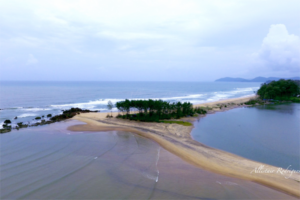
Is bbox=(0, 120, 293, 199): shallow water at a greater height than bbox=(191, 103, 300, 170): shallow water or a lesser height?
lesser

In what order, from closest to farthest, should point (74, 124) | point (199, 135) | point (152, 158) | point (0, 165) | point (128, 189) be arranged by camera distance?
point (128, 189)
point (0, 165)
point (152, 158)
point (199, 135)
point (74, 124)

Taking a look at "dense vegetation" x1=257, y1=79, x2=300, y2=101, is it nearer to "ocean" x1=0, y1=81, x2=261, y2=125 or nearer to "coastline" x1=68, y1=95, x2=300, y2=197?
"ocean" x1=0, y1=81, x2=261, y2=125

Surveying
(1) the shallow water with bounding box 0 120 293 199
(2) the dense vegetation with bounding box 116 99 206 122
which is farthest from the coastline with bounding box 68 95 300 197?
(2) the dense vegetation with bounding box 116 99 206 122

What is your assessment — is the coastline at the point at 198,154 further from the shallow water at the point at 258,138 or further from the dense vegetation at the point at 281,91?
the dense vegetation at the point at 281,91

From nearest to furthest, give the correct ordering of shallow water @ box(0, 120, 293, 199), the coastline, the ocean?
shallow water @ box(0, 120, 293, 199) → the coastline → the ocean

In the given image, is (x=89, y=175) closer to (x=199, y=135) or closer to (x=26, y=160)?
(x=26, y=160)

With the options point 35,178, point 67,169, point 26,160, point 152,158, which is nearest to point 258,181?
point 152,158
